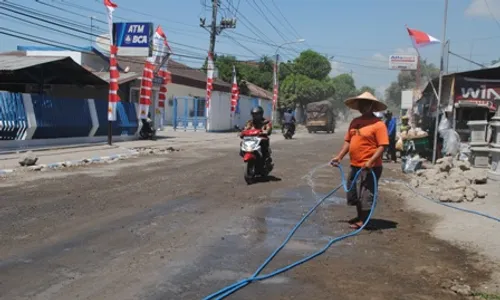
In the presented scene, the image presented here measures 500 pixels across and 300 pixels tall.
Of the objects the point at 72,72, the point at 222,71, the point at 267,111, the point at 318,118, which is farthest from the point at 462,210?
the point at 222,71

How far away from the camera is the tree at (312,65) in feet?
236

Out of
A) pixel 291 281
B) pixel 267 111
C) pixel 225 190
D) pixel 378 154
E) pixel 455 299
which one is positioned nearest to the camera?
pixel 455 299

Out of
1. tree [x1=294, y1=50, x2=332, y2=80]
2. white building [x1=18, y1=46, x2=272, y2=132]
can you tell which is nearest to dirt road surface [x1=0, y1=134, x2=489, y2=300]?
white building [x1=18, y1=46, x2=272, y2=132]

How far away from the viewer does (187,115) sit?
37688mm

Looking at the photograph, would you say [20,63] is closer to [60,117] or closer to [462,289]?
[60,117]

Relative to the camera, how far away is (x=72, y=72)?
22.3 m

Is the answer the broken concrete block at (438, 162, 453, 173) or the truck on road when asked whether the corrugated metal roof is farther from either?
the truck on road

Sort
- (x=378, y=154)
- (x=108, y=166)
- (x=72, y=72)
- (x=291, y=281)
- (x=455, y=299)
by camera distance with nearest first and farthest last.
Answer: (x=455, y=299)
(x=291, y=281)
(x=378, y=154)
(x=108, y=166)
(x=72, y=72)

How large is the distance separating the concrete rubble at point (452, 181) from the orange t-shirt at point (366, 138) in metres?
3.34

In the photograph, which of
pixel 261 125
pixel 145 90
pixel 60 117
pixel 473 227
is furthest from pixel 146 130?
pixel 473 227

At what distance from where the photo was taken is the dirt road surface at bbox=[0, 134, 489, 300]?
15.5ft

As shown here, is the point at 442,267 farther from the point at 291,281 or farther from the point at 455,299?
the point at 291,281

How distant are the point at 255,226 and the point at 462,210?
3.86 meters

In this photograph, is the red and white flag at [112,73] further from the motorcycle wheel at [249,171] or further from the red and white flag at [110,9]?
the motorcycle wheel at [249,171]
